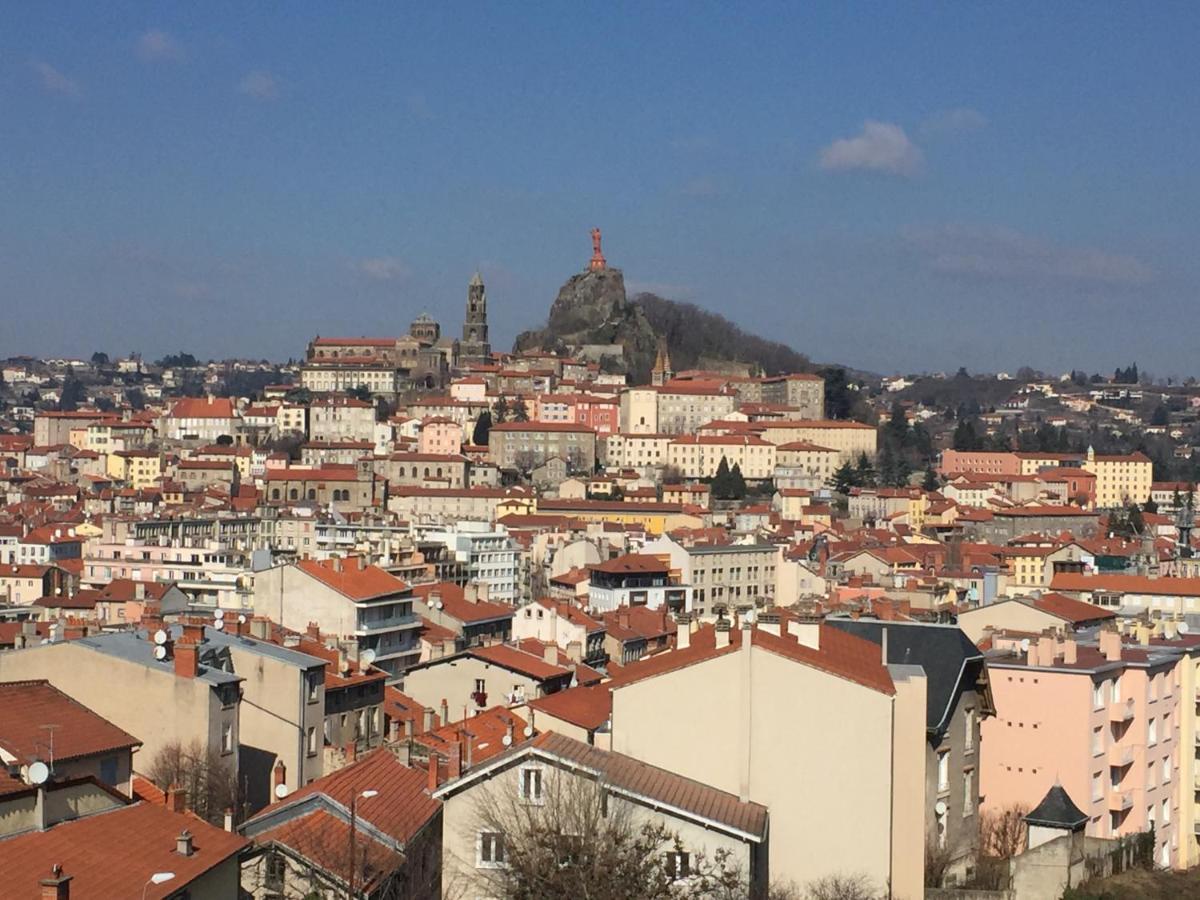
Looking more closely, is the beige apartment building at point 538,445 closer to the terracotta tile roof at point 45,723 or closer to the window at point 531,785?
the terracotta tile roof at point 45,723

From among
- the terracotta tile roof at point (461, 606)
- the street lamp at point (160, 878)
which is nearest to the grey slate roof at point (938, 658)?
the street lamp at point (160, 878)

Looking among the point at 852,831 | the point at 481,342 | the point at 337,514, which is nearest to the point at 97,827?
the point at 852,831

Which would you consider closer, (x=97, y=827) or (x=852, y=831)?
(x=97, y=827)

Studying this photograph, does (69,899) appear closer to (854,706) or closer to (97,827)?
(97,827)

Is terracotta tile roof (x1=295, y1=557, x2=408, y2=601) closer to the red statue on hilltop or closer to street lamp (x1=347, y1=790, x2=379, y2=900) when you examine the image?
street lamp (x1=347, y1=790, x2=379, y2=900)

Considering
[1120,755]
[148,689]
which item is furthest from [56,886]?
[1120,755]

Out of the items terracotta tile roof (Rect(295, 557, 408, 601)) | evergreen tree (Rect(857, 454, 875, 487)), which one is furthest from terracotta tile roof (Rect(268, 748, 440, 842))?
evergreen tree (Rect(857, 454, 875, 487))
